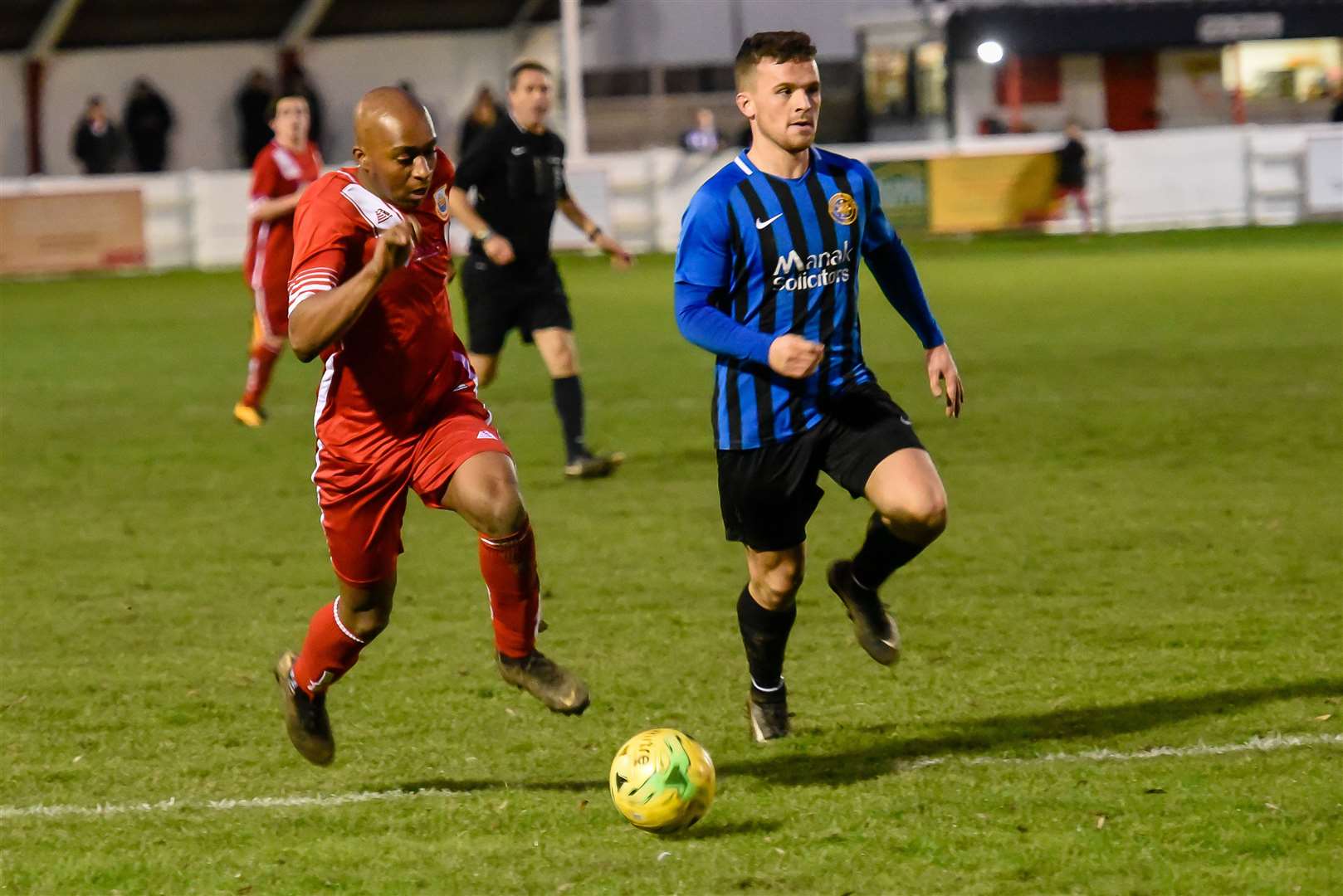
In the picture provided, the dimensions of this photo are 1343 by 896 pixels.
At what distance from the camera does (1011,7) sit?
117 feet

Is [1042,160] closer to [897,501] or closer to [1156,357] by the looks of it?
[1156,357]

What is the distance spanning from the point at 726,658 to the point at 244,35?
3109 centimetres

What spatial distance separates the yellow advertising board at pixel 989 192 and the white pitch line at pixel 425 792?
74.4ft

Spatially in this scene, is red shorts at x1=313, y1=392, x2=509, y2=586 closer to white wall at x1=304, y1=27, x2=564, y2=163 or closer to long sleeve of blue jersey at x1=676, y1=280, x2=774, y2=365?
long sleeve of blue jersey at x1=676, y1=280, x2=774, y2=365

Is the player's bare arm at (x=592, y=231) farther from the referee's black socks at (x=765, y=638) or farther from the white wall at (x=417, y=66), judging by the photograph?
the white wall at (x=417, y=66)

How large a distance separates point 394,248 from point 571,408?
5.77 metres

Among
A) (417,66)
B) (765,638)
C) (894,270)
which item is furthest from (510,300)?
(417,66)

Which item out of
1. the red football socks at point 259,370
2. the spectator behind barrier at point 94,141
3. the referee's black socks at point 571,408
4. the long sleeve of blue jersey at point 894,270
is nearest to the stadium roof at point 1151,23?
the spectator behind barrier at point 94,141

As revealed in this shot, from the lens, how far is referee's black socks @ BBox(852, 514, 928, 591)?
5324mm

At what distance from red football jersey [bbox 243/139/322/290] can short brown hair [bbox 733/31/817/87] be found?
688 centimetres

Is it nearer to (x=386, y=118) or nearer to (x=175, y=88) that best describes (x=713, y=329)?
(x=386, y=118)

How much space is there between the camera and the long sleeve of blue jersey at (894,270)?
528 centimetres

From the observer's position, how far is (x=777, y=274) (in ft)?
16.7

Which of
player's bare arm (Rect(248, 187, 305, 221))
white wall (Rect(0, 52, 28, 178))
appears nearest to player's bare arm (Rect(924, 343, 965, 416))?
player's bare arm (Rect(248, 187, 305, 221))
